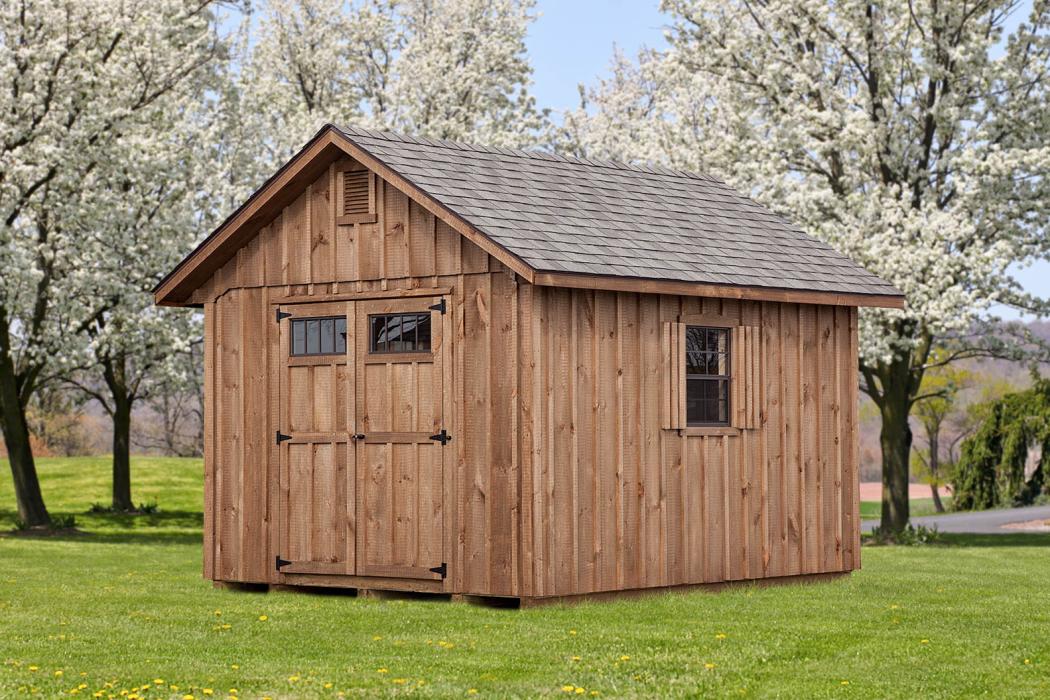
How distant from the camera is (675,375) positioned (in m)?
16.0

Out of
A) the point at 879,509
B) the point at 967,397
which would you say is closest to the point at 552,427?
the point at 879,509

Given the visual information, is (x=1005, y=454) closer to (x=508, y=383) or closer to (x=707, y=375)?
(x=707, y=375)

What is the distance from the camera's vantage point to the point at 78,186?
92.9ft

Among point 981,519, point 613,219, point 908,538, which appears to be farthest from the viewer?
point 981,519

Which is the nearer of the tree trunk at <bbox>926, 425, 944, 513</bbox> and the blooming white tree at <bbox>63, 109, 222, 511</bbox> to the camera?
the blooming white tree at <bbox>63, 109, 222, 511</bbox>

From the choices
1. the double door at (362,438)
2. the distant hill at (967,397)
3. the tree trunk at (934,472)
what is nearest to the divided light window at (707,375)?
the double door at (362,438)

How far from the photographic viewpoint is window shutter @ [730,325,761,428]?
16.5 meters

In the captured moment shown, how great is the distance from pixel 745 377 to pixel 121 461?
67.9 ft

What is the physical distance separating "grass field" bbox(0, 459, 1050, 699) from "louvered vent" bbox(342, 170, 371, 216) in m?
3.81

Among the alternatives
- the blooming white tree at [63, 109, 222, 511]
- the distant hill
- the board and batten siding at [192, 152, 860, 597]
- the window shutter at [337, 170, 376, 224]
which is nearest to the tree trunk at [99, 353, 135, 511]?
the blooming white tree at [63, 109, 222, 511]

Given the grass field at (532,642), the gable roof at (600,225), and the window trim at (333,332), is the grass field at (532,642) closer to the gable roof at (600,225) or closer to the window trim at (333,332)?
the window trim at (333,332)

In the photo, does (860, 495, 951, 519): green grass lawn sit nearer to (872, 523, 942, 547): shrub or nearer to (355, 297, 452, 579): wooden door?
(872, 523, 942, 547): shrub

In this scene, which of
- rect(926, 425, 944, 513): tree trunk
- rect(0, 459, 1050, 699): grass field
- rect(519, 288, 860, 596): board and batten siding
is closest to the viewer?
rect(0, 459, 1050, 699): grass field

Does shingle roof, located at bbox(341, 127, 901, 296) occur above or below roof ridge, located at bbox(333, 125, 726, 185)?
below
